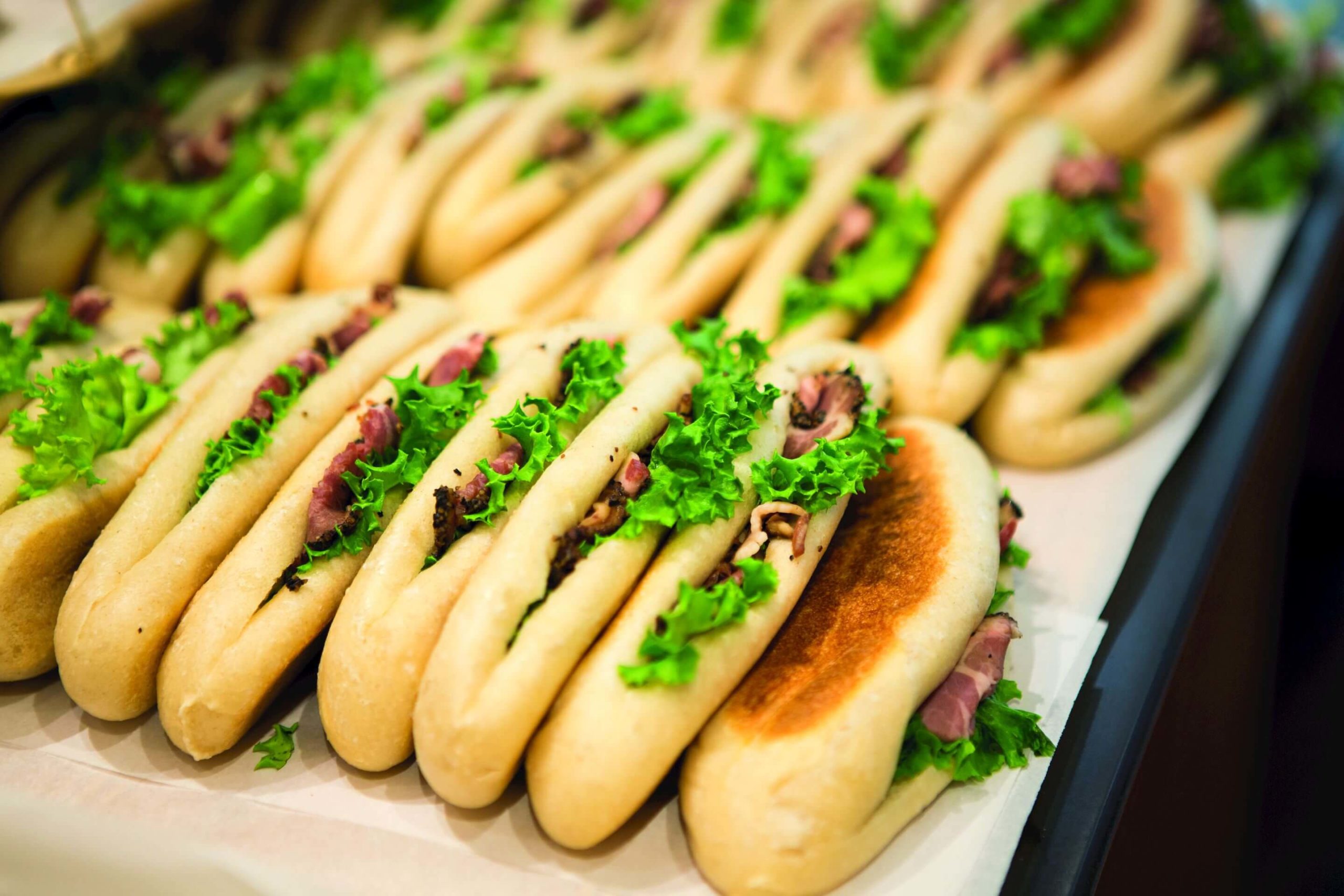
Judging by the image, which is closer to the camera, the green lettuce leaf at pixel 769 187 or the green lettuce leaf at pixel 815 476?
the green lettuce leaf at pixel 815 476

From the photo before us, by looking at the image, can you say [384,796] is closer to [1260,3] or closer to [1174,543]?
[1174,543]

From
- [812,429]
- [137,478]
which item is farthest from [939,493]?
[137,478]

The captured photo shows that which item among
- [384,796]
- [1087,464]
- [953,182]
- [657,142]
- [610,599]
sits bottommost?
[1087,464]

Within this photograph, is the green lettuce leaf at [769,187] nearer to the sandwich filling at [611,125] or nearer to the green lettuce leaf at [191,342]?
the sandwich filling at [611,125]

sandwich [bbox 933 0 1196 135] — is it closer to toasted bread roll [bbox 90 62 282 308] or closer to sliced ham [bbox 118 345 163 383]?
toasted bread roll [bbox 90 62 282 308]

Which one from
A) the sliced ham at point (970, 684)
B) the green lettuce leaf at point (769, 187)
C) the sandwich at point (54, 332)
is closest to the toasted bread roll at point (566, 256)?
the green lettuce leaf at point (769, 187)

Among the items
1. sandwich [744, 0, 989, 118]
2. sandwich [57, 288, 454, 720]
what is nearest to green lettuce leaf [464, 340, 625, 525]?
sandwich [57, 288, 454, 720]
